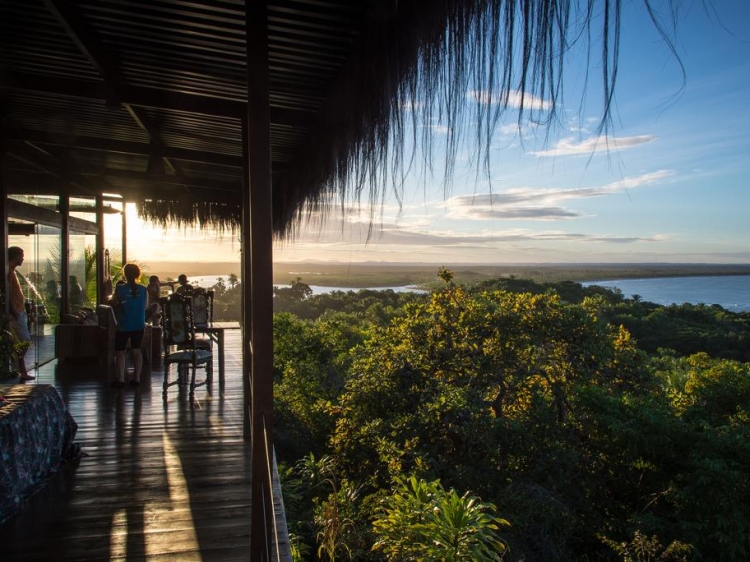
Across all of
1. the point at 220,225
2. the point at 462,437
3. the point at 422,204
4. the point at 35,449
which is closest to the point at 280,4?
the point at 422,204

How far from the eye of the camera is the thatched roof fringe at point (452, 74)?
40.3 inches

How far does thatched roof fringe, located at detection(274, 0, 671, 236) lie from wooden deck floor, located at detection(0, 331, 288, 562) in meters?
1.90

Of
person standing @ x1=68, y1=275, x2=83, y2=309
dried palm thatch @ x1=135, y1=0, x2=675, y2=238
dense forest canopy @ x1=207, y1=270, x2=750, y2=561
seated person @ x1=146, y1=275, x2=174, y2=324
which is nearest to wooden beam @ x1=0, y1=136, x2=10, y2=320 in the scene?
seated person @ x1=146, y1=275, x2=174, y2=324

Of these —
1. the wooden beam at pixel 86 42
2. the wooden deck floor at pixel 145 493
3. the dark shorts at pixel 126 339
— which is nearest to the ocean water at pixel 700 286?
the dark shorts at pixel 126 339

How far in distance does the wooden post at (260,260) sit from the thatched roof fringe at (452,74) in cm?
41

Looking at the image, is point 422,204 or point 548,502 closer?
point 422,204

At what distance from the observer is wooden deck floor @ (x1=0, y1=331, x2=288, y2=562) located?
2.70 metres

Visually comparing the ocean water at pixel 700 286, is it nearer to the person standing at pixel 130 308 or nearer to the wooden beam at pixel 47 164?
the wooden beam at pixel 47 164

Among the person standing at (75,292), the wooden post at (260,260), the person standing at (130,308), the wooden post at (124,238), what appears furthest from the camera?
the wooden post at (124,238)

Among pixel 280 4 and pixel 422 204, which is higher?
pixel 280 4

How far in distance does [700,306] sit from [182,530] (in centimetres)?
2653

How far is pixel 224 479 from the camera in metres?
3.53

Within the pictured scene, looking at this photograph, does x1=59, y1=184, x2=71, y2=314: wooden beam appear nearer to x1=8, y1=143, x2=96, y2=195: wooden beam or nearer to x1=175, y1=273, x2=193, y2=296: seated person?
x1=8, y1=143, x2=96, y2=195: wooden beam

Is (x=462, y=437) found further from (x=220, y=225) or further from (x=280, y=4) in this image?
(x=280, y=4)
